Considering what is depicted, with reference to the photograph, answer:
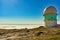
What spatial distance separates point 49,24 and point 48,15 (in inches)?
82.5

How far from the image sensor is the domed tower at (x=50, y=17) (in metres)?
31.0

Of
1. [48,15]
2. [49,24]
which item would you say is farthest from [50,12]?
[49,24]

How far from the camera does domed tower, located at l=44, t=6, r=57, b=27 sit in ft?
102

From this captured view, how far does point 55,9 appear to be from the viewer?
32.2 metres

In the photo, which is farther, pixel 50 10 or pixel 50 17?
pixel 50 10

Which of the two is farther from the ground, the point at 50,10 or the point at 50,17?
the point at 50,10

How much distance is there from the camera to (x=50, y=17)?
1222 inches

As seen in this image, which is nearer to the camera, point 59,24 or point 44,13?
point 44,13

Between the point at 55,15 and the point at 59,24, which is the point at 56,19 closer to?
the point at 55,15

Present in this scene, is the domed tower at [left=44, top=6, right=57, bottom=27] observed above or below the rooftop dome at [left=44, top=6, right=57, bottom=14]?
below

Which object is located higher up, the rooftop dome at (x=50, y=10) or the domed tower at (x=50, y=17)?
the rooftop dome at (x=50, y=10)

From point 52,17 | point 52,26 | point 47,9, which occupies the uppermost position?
point 47,9

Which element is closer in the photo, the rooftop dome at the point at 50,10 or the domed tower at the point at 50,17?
the domed tower at the point at 50,17

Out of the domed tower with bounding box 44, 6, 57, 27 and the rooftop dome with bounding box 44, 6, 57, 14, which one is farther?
the rooftop dome with bounding box 44, 6, 57, 14
